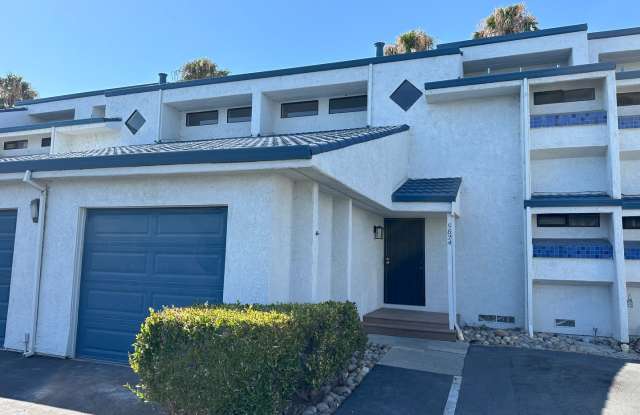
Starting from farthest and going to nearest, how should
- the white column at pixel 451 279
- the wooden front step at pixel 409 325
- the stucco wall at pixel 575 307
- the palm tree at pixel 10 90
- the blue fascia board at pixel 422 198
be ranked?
the palm tree at pixel 10 90, the stucco wall at pixel 575 307, the blue fascia board at pixel 422 198, the white column at pixel 451 279, the wooden front step at pixel 409 325

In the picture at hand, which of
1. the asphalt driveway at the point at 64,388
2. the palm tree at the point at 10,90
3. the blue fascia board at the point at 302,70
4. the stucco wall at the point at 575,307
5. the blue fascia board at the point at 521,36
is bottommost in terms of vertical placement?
the asphalt driveway at the point at 64,388

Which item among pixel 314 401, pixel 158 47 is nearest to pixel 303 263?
pixel 314 401

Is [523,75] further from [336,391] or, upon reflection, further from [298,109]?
[336,391]

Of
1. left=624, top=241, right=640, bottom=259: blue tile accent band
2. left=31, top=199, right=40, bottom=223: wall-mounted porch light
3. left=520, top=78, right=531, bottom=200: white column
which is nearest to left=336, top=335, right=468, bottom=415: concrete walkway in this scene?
left=520, top=78, right=531, bottom=200: white column

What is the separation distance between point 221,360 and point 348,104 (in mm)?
10469

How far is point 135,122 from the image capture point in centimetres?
1509

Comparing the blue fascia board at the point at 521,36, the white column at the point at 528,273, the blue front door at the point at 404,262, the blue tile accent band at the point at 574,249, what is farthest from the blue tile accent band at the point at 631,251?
the blue fascia board at the point at 521,36

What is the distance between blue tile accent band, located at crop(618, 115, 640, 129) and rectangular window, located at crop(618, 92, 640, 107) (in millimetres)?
779

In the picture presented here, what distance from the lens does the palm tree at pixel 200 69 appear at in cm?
2328

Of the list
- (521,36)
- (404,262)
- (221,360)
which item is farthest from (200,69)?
(221,360)

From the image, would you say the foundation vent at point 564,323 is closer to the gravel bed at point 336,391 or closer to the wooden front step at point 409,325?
the wooden front step at point 409,325

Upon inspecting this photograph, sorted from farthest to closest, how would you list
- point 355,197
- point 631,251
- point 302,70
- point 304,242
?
point 302,70, point 631,251, point 355,197, point 304,242

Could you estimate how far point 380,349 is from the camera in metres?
8.53

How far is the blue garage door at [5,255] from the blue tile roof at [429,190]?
27.0 ft
